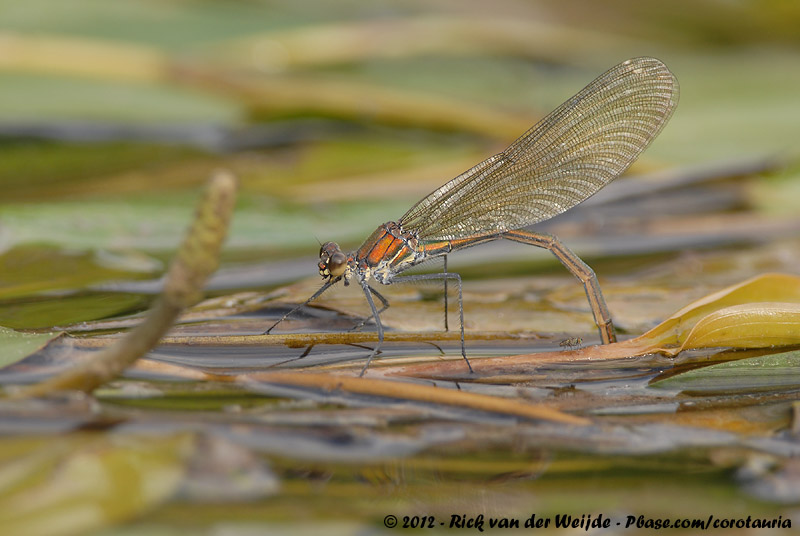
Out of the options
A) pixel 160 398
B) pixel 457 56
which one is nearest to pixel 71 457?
pixel 160 398

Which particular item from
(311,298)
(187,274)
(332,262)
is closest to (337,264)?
(332,262)

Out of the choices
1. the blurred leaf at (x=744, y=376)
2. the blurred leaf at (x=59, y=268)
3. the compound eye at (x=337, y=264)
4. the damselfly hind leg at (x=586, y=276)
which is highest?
the blurred leaf at (x=59, y=268)

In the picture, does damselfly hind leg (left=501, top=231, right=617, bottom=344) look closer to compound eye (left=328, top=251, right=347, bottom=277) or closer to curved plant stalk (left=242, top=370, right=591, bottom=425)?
curved plant stalk (left=242, top=370, right=591, bottom=425)

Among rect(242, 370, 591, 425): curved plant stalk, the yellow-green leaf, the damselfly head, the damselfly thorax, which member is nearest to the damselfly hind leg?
the damselfly thorax

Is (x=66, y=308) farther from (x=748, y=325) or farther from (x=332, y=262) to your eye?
(x=748, y=325)

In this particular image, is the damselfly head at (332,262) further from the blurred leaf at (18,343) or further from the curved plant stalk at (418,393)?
the blurred leaf at (18,343)

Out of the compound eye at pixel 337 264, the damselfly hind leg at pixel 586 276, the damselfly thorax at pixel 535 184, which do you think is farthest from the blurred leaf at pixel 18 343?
the damselfly hind leg at pixel 586 276
